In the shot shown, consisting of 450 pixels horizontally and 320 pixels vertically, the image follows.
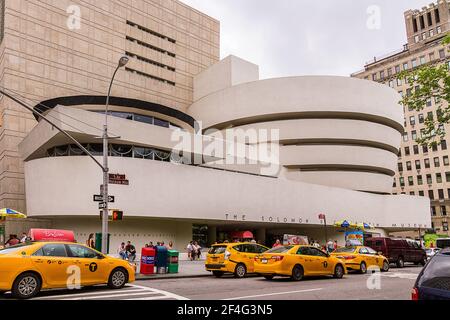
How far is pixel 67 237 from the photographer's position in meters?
24.0

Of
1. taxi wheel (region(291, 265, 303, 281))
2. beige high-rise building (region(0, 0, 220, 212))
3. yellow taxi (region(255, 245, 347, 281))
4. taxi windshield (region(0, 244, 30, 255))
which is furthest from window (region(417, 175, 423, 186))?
taxi windshield (region(0, 244, 30, 255))

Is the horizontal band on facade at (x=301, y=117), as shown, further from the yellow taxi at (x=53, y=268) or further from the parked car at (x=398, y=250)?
the yellow taxi at (x=53, y=268)

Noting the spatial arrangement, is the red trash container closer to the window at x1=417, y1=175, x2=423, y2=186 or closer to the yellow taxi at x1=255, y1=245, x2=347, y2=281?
the yellow taxi at x1=255, y1=245, x2=347, y2=281

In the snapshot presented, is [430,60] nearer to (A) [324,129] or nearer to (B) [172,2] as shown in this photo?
(A) [324,129]

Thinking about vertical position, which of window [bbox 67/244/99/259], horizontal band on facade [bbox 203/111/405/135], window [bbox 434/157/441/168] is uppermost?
horizontal band on facade [bbox 203/111/405/135]

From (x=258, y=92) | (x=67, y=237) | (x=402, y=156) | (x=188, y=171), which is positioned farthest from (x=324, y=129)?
(x=402, y=156)

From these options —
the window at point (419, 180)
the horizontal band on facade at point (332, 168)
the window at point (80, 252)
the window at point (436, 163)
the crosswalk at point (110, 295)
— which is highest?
the window at point (436, 163)

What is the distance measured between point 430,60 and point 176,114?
74340 millimetres

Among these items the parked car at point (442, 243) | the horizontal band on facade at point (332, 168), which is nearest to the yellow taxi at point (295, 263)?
the parked car at point (442, 243)

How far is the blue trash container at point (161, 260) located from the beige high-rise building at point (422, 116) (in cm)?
7975

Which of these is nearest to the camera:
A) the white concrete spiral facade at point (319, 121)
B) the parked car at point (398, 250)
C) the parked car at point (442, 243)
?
the parked car at point (398, 250)

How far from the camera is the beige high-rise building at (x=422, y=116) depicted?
296 feet

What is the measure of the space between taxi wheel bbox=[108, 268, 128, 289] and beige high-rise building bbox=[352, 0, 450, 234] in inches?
3359

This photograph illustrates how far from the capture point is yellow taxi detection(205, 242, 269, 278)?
18734 mm
